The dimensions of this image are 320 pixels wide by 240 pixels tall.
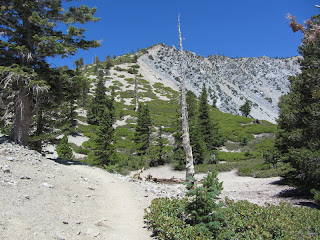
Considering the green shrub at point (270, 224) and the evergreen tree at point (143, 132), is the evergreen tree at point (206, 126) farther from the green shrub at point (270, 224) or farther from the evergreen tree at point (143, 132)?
the green shrub at point (270, 224)

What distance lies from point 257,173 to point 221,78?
3950 inches

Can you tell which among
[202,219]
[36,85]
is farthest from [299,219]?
[36,85]

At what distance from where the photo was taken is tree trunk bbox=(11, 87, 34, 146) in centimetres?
1027

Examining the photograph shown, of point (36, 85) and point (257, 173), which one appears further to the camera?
point (257, 173)

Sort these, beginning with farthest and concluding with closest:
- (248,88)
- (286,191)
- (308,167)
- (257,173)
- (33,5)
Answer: (248,88) < (257,173) < (286,191) < (33,5) < (308,167)

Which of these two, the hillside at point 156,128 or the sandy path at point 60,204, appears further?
the hillside at point 156,128

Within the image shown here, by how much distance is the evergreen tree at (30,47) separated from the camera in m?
9.75

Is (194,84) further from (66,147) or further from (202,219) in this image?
(202,219)

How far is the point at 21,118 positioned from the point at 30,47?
3.60 m

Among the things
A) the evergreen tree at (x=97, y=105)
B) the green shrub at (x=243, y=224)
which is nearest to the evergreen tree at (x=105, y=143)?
the green shrub at (x=243, y=224)

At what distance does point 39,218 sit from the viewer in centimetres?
479

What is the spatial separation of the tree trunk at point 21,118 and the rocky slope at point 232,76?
76.5 m

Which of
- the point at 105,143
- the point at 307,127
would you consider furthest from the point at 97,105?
the point at 307,127

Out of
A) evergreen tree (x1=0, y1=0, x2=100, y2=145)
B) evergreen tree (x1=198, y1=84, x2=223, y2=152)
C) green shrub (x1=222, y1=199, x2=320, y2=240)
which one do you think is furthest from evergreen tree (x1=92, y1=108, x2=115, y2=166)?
evergreen tree (x1=198, y1=84, x2=223, y2=152)
